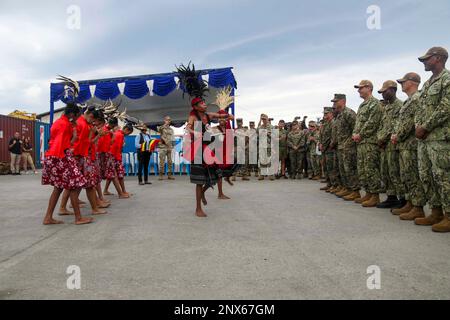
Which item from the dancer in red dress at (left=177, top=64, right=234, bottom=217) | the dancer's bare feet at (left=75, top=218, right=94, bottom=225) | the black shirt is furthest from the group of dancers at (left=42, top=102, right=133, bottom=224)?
the black shirt

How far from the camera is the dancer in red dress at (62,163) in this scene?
5.14 meters

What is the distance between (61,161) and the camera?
5.21 meters

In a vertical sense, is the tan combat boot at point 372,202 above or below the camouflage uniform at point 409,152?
below

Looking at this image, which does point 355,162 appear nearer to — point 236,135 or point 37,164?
point 236,135

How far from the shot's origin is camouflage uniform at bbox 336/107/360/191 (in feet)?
24.5

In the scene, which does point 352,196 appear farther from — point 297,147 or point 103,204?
point 297,147

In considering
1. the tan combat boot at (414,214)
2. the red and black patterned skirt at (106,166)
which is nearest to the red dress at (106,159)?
the red and black patterned skirt at (106,166)

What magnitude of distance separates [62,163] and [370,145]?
17.1ft

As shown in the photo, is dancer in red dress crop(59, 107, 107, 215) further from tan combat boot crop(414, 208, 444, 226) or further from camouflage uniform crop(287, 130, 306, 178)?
camouflage uniform crop(287, 130, 306, 178)

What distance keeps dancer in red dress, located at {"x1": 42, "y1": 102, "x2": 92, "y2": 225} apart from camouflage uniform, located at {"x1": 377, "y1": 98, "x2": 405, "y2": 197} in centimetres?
492

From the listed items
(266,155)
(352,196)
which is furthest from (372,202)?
(266,155)

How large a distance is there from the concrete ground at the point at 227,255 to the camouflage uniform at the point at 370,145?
0.75m

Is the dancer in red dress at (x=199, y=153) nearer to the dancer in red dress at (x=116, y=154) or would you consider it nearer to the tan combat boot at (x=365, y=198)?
the dancer in red dress at (x=116, y=154)
